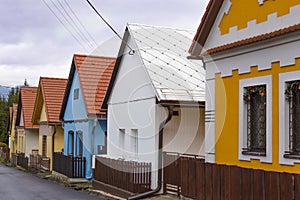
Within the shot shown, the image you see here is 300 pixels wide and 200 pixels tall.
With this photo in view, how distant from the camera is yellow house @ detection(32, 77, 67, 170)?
31.9 meters

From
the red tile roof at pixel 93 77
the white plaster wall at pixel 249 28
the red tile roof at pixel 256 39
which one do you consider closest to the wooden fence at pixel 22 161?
the red tile roof at pixel 93 77

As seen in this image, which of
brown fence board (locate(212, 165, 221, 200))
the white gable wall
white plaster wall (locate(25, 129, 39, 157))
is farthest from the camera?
white plaster wall (locate(25, 129, 39, 157))

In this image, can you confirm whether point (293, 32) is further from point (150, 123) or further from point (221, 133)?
point (150, 123)

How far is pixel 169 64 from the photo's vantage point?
18469 millimetres

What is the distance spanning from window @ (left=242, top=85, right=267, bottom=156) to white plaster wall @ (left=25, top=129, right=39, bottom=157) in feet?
108

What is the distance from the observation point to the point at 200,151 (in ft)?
59.6

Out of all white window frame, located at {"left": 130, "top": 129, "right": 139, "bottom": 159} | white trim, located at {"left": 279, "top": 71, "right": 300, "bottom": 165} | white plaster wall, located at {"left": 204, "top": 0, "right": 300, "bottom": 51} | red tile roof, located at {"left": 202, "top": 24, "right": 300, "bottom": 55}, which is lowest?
white window frame, located at {"left": 130, "top": 129, "right": 139, "bottom": 159}

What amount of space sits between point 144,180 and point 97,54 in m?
11.2

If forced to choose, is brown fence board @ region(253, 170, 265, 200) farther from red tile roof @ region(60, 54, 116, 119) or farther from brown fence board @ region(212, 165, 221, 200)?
red tile roof @ region(60, 54, 116, 119)

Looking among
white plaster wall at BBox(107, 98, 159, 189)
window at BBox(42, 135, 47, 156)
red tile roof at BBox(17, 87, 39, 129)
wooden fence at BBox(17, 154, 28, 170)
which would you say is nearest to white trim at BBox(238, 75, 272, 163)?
white plaster wall at BBox(107, 98, 159, 189)

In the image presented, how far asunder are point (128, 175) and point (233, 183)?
7202 millimetres

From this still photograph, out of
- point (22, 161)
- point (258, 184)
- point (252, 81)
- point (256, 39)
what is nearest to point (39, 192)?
point (252, 81)

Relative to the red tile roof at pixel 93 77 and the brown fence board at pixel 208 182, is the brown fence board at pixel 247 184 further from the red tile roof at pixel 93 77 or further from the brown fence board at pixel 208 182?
the red tile roof at pixel 93 77

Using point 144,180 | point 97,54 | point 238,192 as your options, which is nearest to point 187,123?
point 144,180
